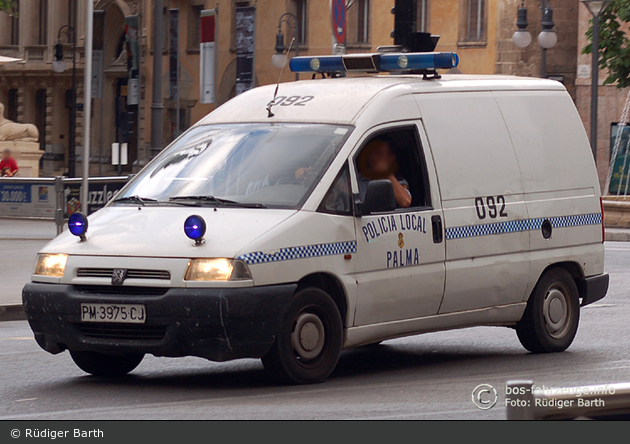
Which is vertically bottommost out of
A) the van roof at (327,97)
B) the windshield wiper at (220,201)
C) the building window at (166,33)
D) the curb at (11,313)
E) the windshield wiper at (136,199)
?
the curb at (11,313)

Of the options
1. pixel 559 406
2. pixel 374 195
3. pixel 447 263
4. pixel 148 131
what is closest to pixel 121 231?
pixel 374 195

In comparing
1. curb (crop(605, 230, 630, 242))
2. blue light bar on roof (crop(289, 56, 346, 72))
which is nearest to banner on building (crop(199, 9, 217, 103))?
curb (crop(605, 230, 630, 242))

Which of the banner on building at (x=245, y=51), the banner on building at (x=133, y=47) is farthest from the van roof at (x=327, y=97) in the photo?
the banner on building at (x=133, y=47)

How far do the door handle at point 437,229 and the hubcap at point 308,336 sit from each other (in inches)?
47.2

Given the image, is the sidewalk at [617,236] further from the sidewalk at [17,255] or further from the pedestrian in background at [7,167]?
the pedestrian in background at [7,167]

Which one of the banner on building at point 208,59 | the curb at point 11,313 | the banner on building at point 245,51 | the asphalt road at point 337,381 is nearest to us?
the asphalt road at point 337,381

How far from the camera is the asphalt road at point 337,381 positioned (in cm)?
720

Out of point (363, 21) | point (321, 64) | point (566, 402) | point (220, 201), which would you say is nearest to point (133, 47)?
point (363, 21)

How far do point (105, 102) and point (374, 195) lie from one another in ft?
182

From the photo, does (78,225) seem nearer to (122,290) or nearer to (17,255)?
(122,290)

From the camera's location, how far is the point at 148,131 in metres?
58.0

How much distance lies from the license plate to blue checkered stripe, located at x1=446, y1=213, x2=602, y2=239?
2.33 meters

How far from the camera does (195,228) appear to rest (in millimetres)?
7758
